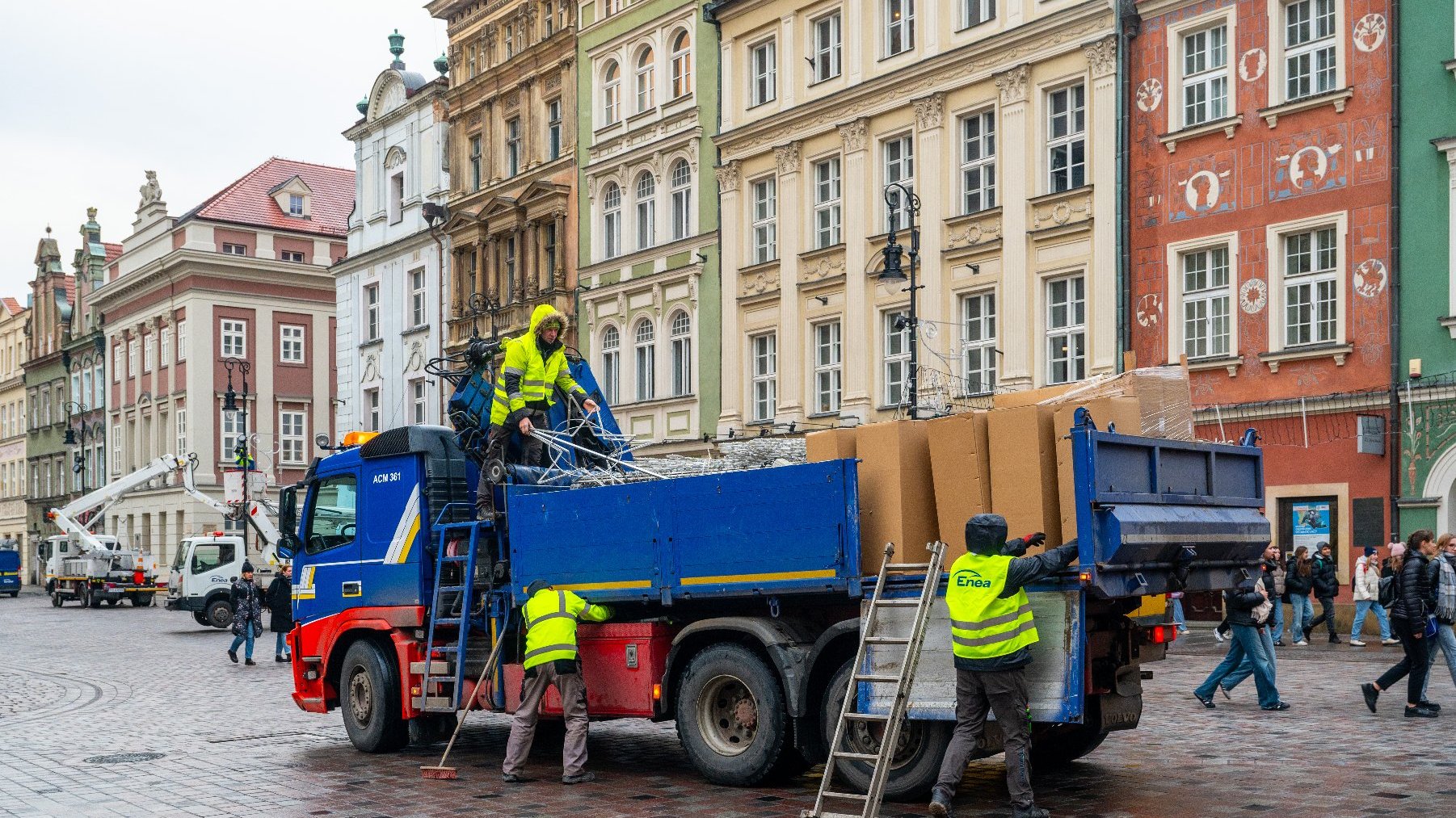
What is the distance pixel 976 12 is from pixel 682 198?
361 inches

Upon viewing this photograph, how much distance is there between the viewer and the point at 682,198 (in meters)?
36.3

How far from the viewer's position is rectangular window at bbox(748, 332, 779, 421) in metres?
33.7

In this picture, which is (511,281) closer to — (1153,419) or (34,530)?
(1153,419)

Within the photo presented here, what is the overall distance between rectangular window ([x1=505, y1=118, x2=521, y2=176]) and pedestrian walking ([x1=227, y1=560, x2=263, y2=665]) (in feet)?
61.7

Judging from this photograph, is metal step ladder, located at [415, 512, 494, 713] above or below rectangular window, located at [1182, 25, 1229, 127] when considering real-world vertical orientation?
below

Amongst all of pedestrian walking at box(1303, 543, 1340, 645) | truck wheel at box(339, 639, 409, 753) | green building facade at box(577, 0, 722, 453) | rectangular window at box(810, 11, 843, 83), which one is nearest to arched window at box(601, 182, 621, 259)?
green building facade at box(577, 0, 722, 453)

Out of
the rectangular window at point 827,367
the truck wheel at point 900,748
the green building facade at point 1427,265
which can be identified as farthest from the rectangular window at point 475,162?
the truck wheel at point 900,748

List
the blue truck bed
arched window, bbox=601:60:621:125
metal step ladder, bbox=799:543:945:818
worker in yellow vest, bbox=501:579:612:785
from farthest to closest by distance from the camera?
arched window, bbox=601:60:621:125
worker in yellow vest, bbox=501:579:612:785
the blue truck bed
metal step ladder, bbox=799:543:945:818

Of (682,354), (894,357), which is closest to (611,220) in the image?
(682,354)

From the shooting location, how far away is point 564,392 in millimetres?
13664

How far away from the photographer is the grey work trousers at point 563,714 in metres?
11.6

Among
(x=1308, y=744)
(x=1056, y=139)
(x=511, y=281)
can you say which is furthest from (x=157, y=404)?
(x=1308, y=744)

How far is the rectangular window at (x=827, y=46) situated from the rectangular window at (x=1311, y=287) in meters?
11.1

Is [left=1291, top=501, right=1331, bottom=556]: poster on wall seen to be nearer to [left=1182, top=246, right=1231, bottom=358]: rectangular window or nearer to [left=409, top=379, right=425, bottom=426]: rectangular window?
[left=1182, top=246, right=1231, bottom=358]: rectangular window
